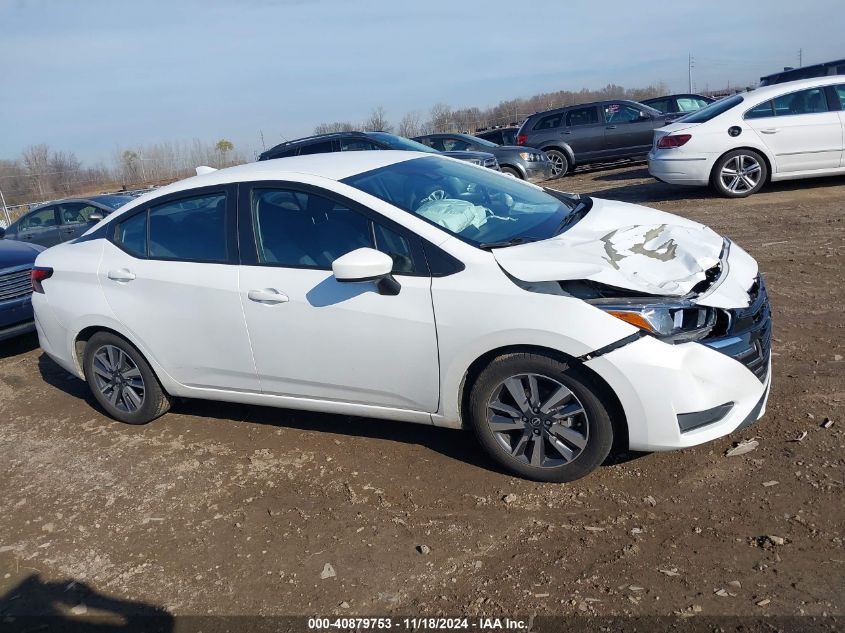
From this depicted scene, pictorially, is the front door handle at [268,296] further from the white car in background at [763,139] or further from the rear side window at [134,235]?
the white car in background at [763,139]

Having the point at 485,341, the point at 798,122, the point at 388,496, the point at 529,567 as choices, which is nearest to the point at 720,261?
the point at 485,341

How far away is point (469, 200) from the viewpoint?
430 cm

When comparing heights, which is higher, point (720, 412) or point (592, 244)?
Answer: point (592, 244)

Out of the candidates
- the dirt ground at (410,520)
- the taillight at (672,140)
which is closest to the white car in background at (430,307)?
the dirt ground at (410,520)

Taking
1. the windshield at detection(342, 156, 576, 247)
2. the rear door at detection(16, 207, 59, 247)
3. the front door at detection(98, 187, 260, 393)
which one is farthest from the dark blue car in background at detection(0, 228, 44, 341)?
the rear door at detection(16, 207, 59, 247)

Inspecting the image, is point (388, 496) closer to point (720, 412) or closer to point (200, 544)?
point (200, 544)

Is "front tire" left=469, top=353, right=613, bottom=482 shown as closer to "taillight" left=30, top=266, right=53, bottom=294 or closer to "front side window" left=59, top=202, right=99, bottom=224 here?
"taillight" left=30, top=266, right=53, bottom=294

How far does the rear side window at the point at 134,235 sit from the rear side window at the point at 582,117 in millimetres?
14348

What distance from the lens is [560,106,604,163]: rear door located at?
17.2m

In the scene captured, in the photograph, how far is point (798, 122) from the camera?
9.55 metres

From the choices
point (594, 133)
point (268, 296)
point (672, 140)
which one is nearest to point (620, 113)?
point (594, 133)

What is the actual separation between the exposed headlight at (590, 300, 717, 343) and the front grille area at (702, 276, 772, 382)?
0.26 ft

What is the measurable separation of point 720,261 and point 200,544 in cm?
311

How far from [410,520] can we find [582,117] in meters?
15.6
